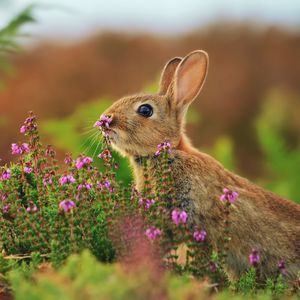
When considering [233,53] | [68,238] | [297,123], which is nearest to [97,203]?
[68,238]

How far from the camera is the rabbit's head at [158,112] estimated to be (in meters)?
6.12

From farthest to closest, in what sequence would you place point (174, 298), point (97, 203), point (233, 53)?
point (233, 53) < point (97, 203) < point (174, 298)

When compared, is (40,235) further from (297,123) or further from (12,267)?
(297,123)

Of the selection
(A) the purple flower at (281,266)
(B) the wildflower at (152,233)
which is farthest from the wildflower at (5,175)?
(A) the purple flower at (281,266)

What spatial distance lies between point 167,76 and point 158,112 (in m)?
0.71

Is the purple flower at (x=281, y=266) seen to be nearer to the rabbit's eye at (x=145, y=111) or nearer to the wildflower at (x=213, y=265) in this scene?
the wildflower at (x=213, y=265)

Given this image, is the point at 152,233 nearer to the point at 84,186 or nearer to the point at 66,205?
the point at 66,205

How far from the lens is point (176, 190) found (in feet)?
18.2

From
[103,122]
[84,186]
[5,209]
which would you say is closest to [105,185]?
[84,186]

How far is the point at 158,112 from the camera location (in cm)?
643

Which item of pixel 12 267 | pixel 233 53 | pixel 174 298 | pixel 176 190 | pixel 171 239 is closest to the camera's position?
pixel 174 298

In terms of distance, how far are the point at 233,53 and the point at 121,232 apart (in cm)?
2331

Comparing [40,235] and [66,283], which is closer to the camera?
[66,283]

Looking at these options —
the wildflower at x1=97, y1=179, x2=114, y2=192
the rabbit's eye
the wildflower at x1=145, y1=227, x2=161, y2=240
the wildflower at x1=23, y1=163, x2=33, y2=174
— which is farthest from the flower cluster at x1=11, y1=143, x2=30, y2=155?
the rabbit's eye
